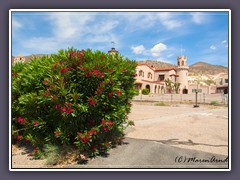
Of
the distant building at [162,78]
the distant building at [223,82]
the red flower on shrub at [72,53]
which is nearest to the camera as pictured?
the red flower on shrub at [72,53]

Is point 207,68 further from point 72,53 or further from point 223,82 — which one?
point 72,53

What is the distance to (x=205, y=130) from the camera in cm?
776

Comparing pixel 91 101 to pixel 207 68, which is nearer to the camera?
pixel 91 101

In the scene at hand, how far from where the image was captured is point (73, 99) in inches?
167

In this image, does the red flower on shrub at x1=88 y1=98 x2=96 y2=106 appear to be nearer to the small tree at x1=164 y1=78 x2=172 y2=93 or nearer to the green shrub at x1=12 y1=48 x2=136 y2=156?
the green shrub at x1=12 y1=48 x2=136 y2=156

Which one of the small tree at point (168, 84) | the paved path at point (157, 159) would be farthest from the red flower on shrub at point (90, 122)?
the small tree at point (168, 84)

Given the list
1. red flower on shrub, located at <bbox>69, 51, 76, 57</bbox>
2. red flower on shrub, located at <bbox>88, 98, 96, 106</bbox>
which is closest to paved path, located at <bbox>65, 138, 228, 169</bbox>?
red flower on shrub, located at <bbox>88, 98, 96, 106</bbox>


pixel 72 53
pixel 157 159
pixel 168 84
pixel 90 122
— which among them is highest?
pixel 168 84

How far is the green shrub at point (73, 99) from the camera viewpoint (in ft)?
13.9

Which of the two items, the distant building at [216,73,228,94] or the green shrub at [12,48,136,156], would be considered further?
the distant building at [216,73,228,94]

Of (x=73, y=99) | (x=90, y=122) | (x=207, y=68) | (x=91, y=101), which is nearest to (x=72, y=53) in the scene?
(x=73, y=99)

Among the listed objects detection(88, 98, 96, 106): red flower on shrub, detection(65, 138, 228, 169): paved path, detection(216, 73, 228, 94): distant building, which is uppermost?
detection(216, 73, 228, 94): distant building

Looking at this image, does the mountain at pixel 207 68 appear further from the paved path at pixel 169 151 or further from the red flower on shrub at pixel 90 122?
the red flower on shrub at pixel 90 122

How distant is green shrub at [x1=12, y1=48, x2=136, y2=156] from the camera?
423 centimetres
